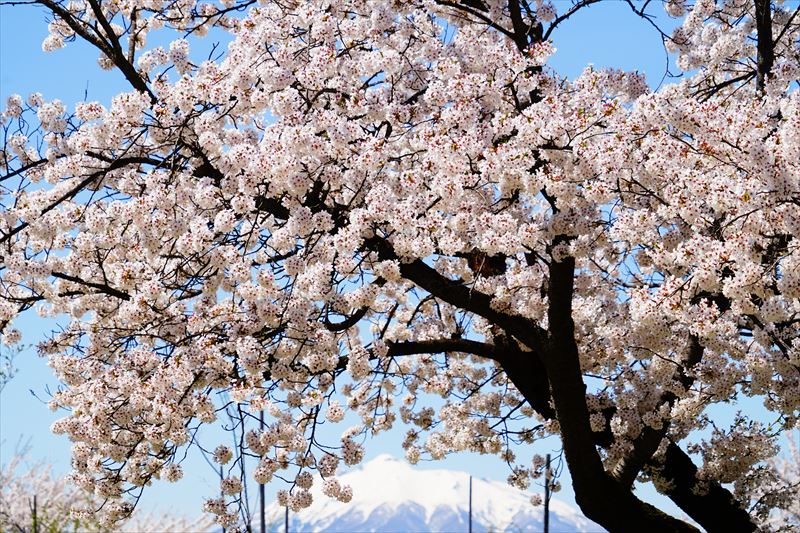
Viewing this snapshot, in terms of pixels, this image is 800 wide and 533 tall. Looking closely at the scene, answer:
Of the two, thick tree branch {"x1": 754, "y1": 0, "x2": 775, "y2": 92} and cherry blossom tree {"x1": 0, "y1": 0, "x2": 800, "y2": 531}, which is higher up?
thick tree branch {"x1": 754, "y1": 0, "x2": 775, "y2": 92}

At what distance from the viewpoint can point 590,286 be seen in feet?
33.3

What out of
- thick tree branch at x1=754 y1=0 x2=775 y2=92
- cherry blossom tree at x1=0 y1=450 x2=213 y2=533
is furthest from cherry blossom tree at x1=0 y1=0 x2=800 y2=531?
cherry blossom tree at x1=0 y1=450 x2=213 y2=533

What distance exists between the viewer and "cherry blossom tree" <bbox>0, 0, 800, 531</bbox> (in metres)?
7.18

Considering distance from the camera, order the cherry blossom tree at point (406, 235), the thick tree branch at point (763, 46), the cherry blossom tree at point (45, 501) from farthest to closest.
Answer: the cherry blossom tree at point (45, 501) < the thick tree branch at point (763, 46) < the cherry blossom tree at point (406, 235)

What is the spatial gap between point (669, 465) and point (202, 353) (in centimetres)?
577

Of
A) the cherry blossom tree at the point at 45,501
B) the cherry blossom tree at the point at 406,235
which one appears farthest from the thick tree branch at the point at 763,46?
the cherry blossom tree at the point at 45,501

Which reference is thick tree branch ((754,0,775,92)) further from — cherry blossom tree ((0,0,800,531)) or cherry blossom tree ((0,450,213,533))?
cherry blossom tree ((0,450,213,533))

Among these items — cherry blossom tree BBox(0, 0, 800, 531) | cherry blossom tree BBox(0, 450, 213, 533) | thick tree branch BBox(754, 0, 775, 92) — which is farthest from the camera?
cherry blossom tree BBox(0, 450, 213, 533)

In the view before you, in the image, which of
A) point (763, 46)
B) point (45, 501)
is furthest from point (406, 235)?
point (45, 501)

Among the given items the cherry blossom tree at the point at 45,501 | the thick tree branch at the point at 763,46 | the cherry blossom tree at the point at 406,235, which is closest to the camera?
the cherry blossom tree at the point at 406,235

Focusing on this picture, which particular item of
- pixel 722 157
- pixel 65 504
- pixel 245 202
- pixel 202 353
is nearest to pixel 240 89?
pixel 245 202

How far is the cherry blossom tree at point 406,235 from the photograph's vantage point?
23.6 feet

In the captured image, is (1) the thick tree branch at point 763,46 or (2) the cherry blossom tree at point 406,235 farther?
(1) the thick tree branch at point 763,46

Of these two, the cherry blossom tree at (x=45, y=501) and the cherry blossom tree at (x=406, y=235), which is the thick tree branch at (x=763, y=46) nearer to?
the cherry blossom tree at (x=406, y=235)
